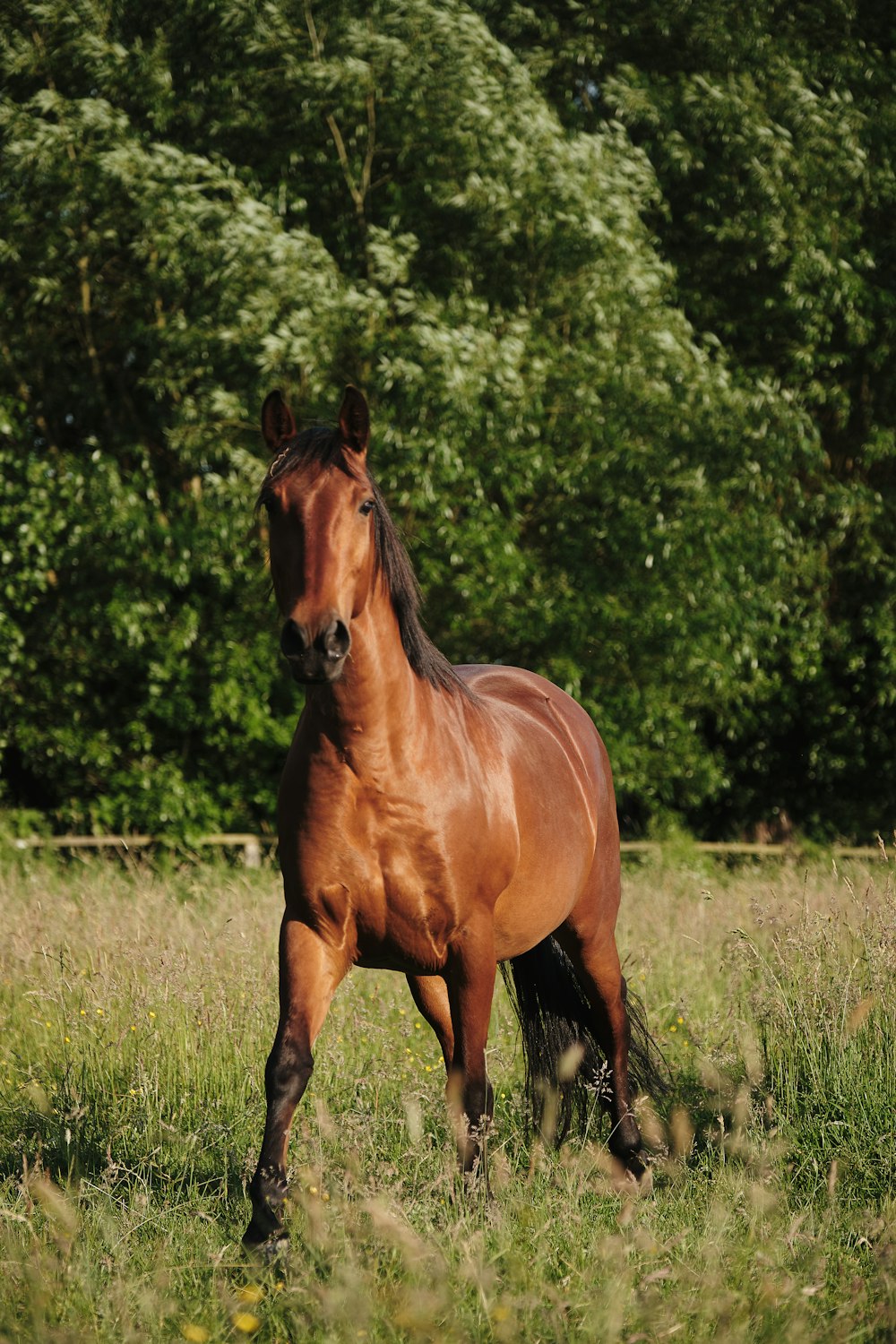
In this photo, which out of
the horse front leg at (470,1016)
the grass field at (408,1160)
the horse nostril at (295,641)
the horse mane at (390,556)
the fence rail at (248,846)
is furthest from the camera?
the fence rail at (248,846)

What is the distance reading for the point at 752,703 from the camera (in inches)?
559

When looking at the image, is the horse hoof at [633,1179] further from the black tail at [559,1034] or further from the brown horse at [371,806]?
the brown horse at [371,806]

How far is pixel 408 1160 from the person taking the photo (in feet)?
13.4

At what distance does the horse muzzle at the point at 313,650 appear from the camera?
302 cm

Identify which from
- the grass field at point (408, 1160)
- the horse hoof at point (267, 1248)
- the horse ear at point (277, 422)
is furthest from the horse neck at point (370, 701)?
the horse hoof at point (267, 1248)

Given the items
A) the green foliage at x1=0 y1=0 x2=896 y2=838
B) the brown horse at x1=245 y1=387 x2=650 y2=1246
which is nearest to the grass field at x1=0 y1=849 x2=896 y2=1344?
the brown horse at x1=245 y1=387 x2=650 y2=1246

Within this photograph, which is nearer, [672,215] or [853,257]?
[853,257]

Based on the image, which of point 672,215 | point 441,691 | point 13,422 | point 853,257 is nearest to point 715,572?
point 853,257

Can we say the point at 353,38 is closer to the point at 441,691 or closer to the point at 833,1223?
the point at 441,691

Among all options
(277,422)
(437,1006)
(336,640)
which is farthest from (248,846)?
(336,640)

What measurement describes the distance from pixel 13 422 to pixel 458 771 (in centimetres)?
936

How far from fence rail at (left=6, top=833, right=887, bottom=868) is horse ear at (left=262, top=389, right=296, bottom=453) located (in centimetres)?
744

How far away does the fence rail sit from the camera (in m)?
11.4

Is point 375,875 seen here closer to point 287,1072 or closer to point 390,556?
point 287,1072
